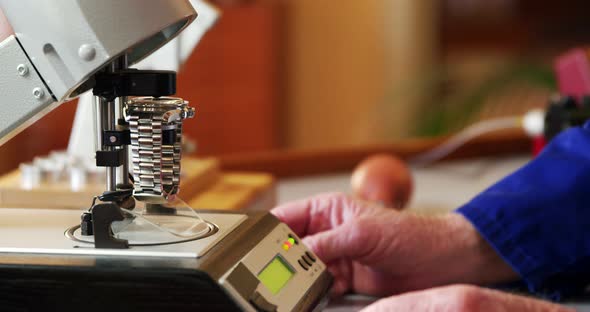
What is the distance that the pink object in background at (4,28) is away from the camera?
0.65 metres

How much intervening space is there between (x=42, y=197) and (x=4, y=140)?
324mm

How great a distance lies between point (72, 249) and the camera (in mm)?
628

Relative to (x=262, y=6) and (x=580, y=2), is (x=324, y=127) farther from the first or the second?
(x=580, y=2)

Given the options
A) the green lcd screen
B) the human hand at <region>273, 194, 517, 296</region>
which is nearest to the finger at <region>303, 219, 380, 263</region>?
the human hand at <region>273, 194, 517, 296</region>

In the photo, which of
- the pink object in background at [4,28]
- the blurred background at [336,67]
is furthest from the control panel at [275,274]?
the blurred background at [336,67]

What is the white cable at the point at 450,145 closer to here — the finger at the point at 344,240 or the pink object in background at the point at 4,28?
the finger at the point at 344,240

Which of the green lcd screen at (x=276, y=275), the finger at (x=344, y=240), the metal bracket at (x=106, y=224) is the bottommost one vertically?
the finger at (x=344, y=240)

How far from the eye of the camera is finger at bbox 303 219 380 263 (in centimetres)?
82

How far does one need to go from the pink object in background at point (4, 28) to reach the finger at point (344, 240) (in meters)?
0.32

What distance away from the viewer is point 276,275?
0.67 meters

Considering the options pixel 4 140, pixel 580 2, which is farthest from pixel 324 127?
pixel 4 140

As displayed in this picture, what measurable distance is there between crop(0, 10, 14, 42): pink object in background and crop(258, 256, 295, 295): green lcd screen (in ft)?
0.83

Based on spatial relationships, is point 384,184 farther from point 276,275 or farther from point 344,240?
point 276,275

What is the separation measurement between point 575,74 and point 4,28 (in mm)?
1089
